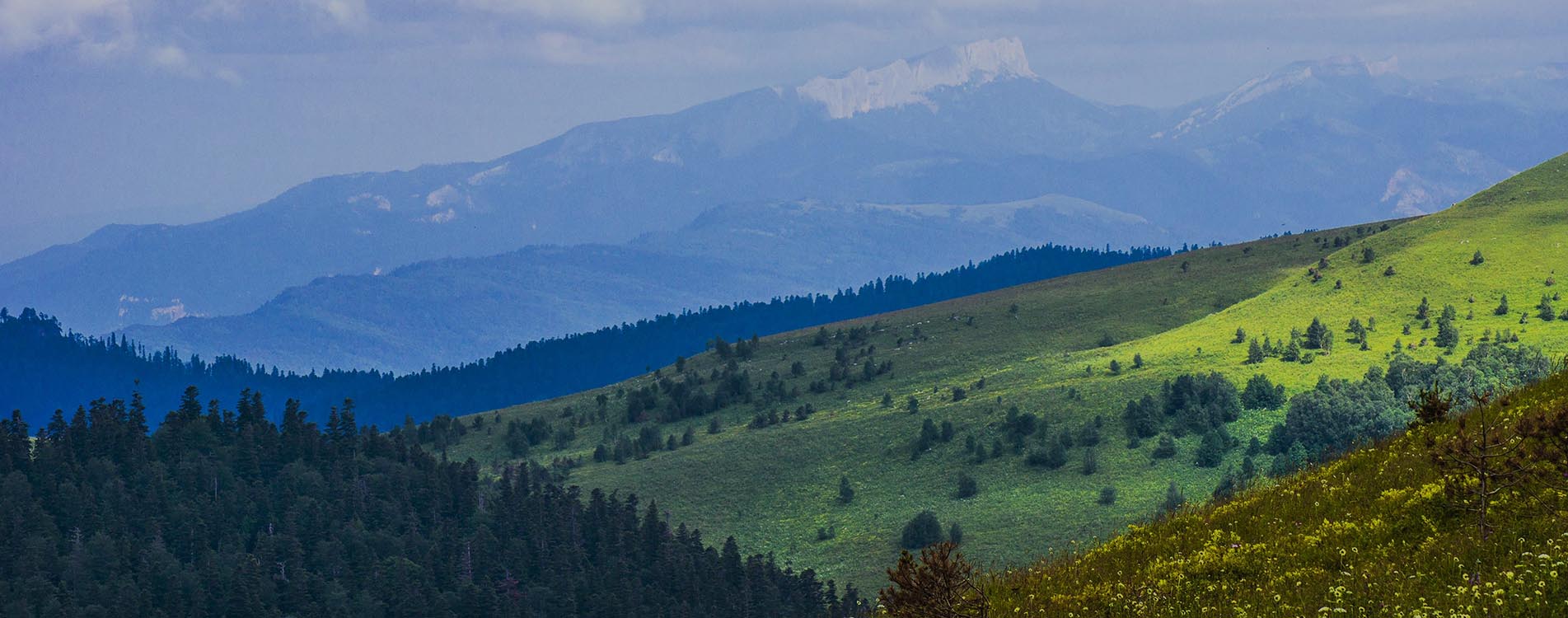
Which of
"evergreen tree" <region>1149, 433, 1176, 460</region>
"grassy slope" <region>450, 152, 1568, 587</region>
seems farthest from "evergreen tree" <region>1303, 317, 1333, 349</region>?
"evergreen tree" <region>1149, 433, 1176, 460</region>

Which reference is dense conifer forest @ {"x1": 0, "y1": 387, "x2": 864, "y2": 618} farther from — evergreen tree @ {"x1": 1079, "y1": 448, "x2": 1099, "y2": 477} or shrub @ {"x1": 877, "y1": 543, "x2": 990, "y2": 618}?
shrub @ {"x1": 877, "y1": 543, "x2": 990, "y2": 618}

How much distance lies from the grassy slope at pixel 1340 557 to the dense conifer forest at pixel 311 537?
72062mm

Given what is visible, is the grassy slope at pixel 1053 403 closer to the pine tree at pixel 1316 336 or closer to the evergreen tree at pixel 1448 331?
the evergreen tree at pixel 1448 331

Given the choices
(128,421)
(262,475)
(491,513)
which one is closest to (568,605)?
(491,513)

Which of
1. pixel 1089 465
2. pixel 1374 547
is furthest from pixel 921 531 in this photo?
pixel 1374 547

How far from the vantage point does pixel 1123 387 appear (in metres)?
151

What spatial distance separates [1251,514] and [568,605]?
98.8 m

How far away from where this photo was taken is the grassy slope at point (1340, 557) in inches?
623

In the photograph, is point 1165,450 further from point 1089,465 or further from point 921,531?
point 921,531

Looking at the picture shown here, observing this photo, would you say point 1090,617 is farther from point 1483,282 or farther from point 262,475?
point 1483,282

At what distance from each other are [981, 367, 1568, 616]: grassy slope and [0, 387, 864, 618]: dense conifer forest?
2837 inches

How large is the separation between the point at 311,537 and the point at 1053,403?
7741 cm

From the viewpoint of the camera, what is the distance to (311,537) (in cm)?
12650

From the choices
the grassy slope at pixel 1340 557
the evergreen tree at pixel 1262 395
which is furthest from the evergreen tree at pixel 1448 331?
the grassy slope at pixel 1340 557
